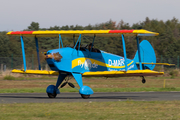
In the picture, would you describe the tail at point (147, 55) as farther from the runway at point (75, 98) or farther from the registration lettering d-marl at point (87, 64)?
the registration lettering d-marl at point (87, 64)

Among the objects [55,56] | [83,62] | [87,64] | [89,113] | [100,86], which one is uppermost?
[55,56]

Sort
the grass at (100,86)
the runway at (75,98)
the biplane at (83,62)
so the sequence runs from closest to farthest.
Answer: the runway at (75,98)
the biplane at (83,62)
the grass at (100,86)

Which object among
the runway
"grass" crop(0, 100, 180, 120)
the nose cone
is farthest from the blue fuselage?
"grass" crop(0, 100, 180, 120)

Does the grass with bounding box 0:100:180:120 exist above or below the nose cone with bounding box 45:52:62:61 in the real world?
below

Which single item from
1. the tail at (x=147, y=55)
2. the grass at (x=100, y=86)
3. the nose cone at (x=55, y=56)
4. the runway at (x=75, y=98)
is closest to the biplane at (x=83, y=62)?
the nose cone at (x=55, y=56)

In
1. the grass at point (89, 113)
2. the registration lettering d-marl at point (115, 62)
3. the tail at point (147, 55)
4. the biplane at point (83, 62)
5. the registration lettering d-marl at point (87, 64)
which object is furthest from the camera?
the tail at point (147, 55)

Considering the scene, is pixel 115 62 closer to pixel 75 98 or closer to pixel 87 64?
pixel 87 64

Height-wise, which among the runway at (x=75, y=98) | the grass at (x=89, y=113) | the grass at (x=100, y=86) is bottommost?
the grass at (x=100, y=86)

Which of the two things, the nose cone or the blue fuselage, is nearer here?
the nose cone

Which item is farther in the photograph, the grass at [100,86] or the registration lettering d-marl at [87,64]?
the grass at [100,86]

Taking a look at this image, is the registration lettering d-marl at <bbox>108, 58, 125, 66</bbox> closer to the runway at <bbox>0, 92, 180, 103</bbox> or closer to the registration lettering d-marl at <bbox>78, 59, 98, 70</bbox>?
the registration lettering d-marl at <bbox>78, 59, 98, 70</bbox>

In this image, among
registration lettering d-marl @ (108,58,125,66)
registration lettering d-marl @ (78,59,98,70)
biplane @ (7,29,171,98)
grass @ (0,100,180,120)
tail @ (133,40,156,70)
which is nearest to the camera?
grass @ (0,100,180,120)

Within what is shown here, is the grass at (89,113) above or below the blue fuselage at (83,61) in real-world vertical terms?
below

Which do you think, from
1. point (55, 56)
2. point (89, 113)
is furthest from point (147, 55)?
point (89, 113)
